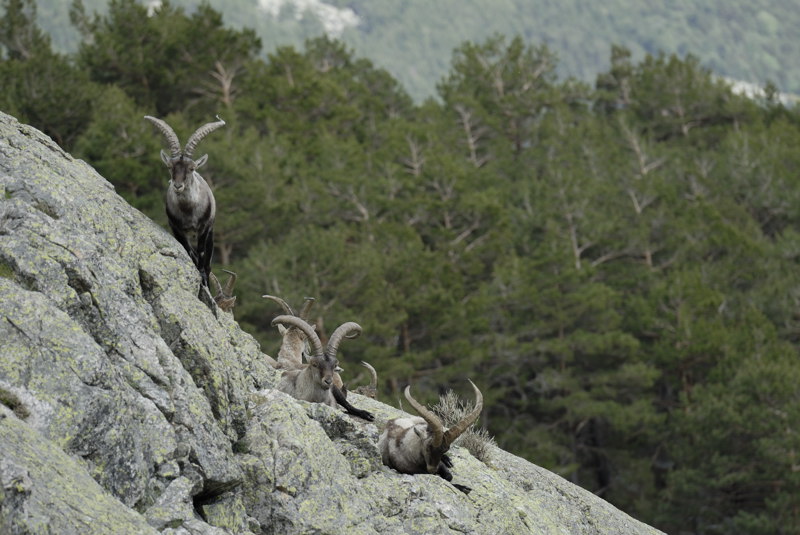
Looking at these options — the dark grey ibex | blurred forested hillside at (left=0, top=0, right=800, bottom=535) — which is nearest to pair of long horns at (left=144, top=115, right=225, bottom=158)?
the dark grey ibex

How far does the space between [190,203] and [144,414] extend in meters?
3.17

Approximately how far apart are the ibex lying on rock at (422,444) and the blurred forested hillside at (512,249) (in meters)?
14.6

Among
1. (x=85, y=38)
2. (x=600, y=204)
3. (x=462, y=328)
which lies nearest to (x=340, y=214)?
(x=462, y=328)

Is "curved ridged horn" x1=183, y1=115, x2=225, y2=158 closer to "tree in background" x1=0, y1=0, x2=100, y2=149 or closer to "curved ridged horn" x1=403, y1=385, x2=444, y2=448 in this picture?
"curved ridged horn" x1=403, y1=385, x2=444, y2=448

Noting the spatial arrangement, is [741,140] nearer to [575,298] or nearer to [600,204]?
[600,204]

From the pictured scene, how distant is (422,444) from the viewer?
1009 cm

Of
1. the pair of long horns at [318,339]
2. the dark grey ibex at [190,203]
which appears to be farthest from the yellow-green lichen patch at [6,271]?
the pair of long horns at [318,339]

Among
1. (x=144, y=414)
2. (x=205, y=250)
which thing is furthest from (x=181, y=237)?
(x=144, y=414)

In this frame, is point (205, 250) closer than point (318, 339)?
Yes

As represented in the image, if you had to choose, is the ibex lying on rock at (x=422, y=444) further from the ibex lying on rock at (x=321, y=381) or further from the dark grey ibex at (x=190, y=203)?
the dark grey ibex at (x=190, y=203)

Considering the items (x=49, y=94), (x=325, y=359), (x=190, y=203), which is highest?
(x=190, y=203)

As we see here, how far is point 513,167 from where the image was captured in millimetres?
48906

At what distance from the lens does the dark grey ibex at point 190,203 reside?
9570 mm

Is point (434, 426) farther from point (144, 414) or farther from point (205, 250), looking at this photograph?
point (144, 414)
